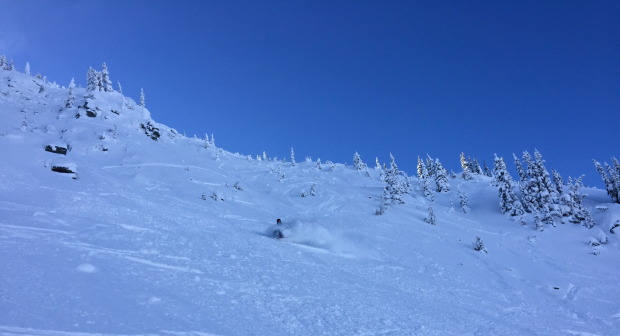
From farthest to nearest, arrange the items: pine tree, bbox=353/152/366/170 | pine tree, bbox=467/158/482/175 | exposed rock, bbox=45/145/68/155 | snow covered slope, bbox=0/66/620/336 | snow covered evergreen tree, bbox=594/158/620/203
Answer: pine tree, bbox=467/158/482/175, pine tree, bbox=353/152/366/170, snow covered evergreen tree, bbox=594/158/620/203, exposed rock, bbox=45/145/68/155, snow covered slope, bbox=0/66/620/336

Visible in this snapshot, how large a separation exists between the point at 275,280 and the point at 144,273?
3160mm

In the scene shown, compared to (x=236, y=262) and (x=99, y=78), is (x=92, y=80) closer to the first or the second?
(x=99, y=78)

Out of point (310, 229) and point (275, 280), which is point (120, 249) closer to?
point (275, 280)

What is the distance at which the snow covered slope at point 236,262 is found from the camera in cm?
582

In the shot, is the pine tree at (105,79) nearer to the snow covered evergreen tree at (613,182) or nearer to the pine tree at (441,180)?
the pine tree at (441,180)

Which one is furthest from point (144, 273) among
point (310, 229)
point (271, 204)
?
point (271, 204)

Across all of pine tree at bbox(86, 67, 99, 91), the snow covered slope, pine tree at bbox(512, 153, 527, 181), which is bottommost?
the snow covered slope

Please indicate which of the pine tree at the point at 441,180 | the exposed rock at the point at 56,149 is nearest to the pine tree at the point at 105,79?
the exposed rock at the point at 56,149

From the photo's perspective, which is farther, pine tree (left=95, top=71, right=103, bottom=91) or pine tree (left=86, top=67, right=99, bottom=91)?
pine tree (left=95, top=71, right=103, bottom=91)

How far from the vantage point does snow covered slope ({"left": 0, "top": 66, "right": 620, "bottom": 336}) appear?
5.82 metres

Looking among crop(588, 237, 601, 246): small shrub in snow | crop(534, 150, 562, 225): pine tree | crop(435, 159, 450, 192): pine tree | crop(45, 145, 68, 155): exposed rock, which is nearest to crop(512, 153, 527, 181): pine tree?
crop(534, 150, 562, 225): pine tree

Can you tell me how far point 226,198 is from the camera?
23.8 metres

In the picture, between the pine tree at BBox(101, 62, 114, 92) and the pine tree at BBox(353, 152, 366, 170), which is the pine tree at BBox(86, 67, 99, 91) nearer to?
the pine tree at BBox(101, 62, 114, 92)

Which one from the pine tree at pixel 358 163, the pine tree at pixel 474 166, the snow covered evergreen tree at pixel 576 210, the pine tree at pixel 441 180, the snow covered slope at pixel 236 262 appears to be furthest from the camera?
the pine tree at pixel 474 166
